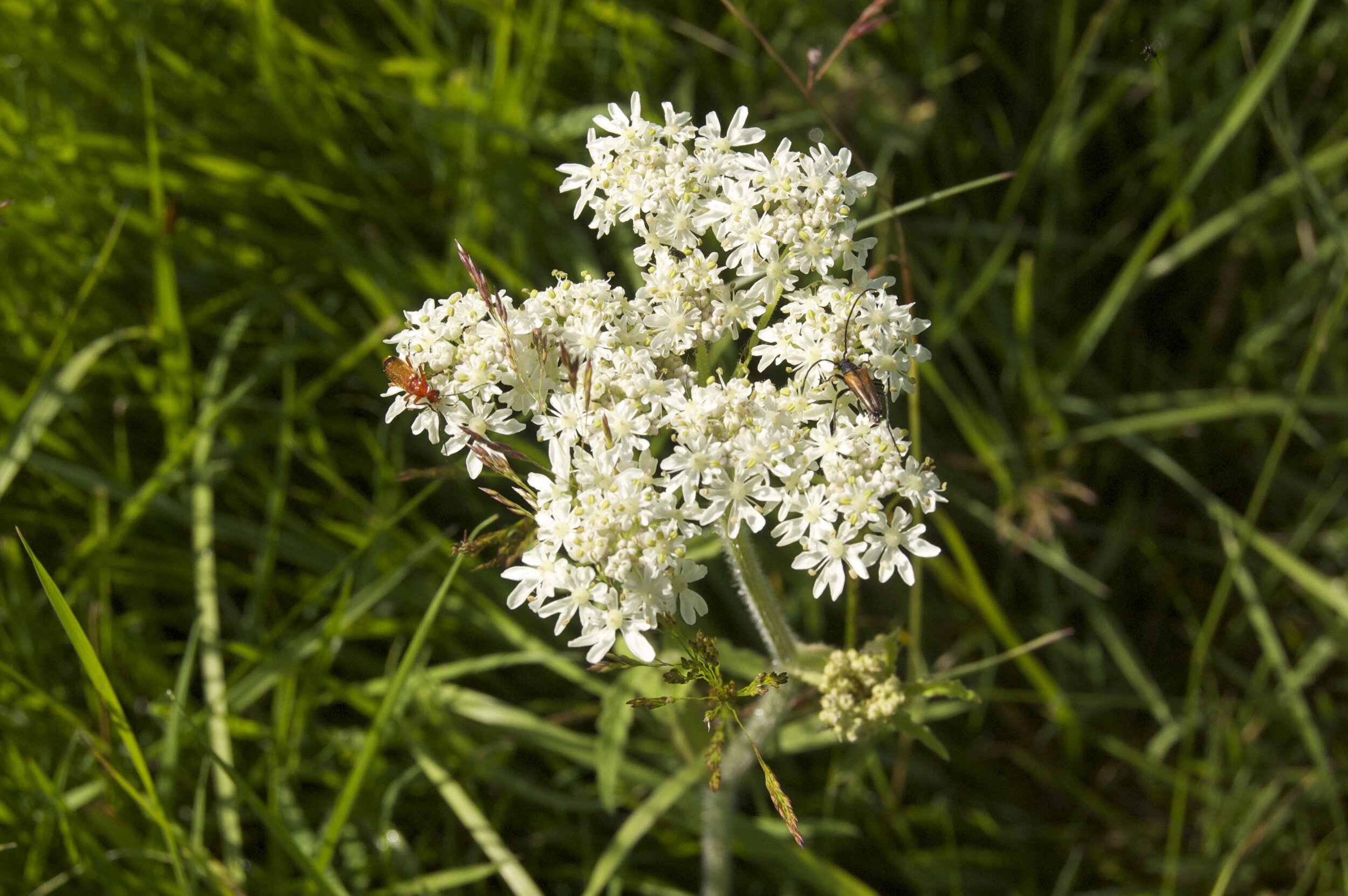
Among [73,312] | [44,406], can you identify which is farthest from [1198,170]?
[44,406]

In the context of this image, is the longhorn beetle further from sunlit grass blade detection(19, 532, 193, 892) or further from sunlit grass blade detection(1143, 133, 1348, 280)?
sunlit grass blade detection(1143, 133, 1348, 280)

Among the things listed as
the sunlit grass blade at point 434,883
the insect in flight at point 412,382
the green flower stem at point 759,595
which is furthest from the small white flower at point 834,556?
the sunlit grass blade at point 434,883

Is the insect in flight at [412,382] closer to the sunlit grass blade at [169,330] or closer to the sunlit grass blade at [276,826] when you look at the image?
the sunlit grass blade at [276,826]

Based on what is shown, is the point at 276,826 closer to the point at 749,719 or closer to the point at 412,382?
the point at 412,382

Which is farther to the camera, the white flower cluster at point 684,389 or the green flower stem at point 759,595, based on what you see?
the green flower stem at point 759,595

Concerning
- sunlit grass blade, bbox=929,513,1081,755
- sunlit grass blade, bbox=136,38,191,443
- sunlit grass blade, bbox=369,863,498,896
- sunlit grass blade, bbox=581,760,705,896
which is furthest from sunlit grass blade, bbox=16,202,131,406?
sunlit grass blade, bbox=929,513,1081,755

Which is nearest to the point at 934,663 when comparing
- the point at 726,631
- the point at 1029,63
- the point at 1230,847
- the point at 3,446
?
the point at 726,631

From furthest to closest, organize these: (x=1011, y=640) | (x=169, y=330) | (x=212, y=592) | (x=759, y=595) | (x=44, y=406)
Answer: (x=1011, y=640)
(x=169, y=330)
(x=212, y=592)
(x=44, y=406)
(x=759, y=595)
